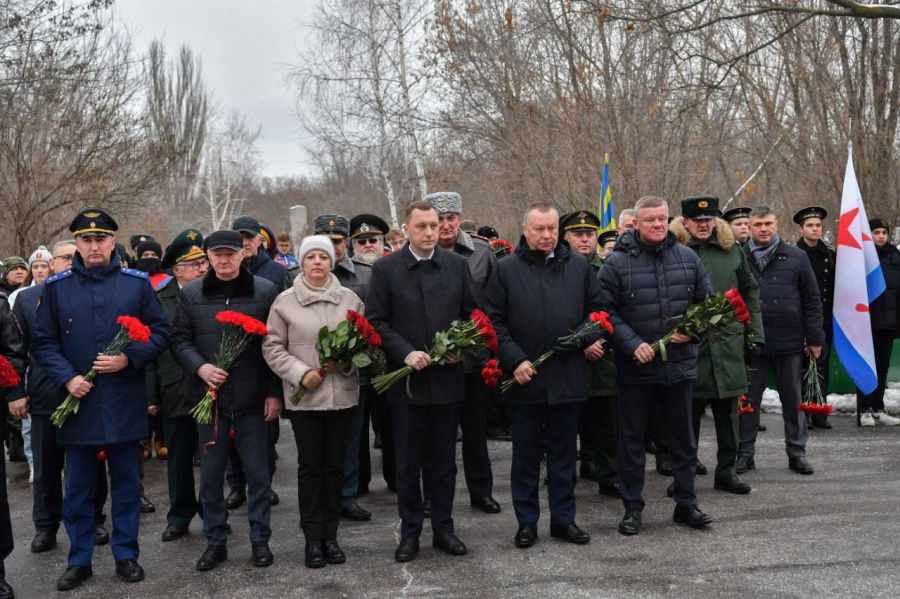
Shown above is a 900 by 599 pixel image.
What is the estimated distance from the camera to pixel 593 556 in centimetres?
567

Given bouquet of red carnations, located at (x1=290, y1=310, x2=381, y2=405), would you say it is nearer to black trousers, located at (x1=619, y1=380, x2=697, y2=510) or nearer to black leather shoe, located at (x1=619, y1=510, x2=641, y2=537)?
black trousers, located at (x1=619, y1=380, x2=697, y2=510)

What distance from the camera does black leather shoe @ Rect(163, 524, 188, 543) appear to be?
→ 6488mm

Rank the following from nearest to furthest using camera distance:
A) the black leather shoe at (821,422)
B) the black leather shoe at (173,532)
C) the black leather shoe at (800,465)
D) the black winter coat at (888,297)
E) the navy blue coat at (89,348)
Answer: the navy blue coat at (89,348), the black leather shoe at (173,532), the black leather shoe at (800,465), the black leather shoe at (821,422), the black winter coat at (888,297)

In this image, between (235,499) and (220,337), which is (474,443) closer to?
(235,499)

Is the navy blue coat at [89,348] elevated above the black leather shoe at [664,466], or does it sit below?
above

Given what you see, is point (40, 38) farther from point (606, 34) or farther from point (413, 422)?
point (413, 422)

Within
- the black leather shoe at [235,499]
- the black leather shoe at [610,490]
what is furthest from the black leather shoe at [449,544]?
the black leather shoe at [235,499]

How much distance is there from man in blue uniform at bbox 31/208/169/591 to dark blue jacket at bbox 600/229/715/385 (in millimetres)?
3163

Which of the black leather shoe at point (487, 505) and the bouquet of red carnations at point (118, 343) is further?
the black leather shoe at point (487, 505)

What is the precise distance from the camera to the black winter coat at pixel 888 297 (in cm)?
977

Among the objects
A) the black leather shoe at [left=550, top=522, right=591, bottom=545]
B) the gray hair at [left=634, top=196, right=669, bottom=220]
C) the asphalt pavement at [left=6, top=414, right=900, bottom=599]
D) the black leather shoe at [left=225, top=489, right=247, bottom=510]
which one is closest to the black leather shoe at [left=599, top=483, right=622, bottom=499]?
the asphalt pavement at [left=6, top=414, right=900, bottom=599]

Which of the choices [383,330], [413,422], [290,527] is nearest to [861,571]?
[413,422]

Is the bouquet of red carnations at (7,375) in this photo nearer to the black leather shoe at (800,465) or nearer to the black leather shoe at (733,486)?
the black leather shoe at (733,486)

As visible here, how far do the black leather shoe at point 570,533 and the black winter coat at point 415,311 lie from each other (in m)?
1.15
